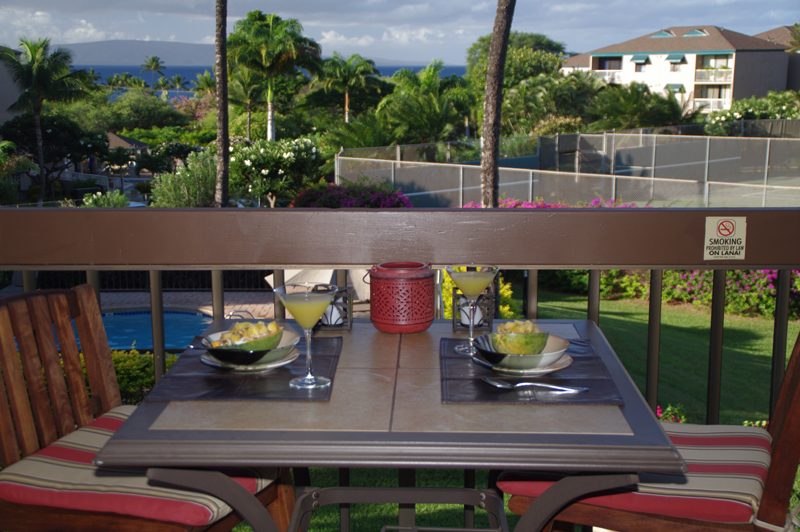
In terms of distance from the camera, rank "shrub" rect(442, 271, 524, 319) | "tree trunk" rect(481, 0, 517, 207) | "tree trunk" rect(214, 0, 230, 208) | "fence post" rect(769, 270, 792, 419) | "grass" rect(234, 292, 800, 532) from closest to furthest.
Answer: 1. "fence post" rect(769, 270, 792, 419)
2. "grass" rect(234, 292, 800, 532)
3. "shrub" rect(442, 271, 524, 319)
4. "tree trunk" rect(481, 0, 517, 207)
5. "tree trunk" rect(214, 0, 230, 208)

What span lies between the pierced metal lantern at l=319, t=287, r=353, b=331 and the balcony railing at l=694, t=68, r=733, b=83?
49506 millimetres

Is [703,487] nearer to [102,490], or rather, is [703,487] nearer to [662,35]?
[102,490]

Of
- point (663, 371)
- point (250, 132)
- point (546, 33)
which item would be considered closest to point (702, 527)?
point (663, 371)

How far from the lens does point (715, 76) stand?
44.5 metres

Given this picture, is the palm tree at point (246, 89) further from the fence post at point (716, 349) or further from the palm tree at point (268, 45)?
the fence post at point (716, 349)

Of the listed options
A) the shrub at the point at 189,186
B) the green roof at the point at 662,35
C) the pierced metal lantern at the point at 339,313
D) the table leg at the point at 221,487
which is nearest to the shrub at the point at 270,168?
the shrub at the point at 189,186

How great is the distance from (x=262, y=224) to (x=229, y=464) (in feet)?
3.80

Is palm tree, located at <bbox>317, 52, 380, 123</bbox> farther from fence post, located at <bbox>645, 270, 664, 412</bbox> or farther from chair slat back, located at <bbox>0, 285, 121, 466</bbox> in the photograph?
chair slat back, located at <bbox>0, 285, 121, 466</bbox>

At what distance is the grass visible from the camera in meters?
3.07

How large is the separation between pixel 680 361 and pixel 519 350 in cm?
677

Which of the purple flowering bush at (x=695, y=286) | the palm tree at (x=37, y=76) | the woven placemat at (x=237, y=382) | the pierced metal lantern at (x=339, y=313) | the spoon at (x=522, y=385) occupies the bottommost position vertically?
the purple flowering bush at (x=695, y=286)

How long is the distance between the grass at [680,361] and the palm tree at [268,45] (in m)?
23.9

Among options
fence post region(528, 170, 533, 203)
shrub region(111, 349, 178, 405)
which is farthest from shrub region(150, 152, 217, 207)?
shrub region(111, 349, 178, 405)

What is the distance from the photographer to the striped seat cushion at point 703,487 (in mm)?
1381
